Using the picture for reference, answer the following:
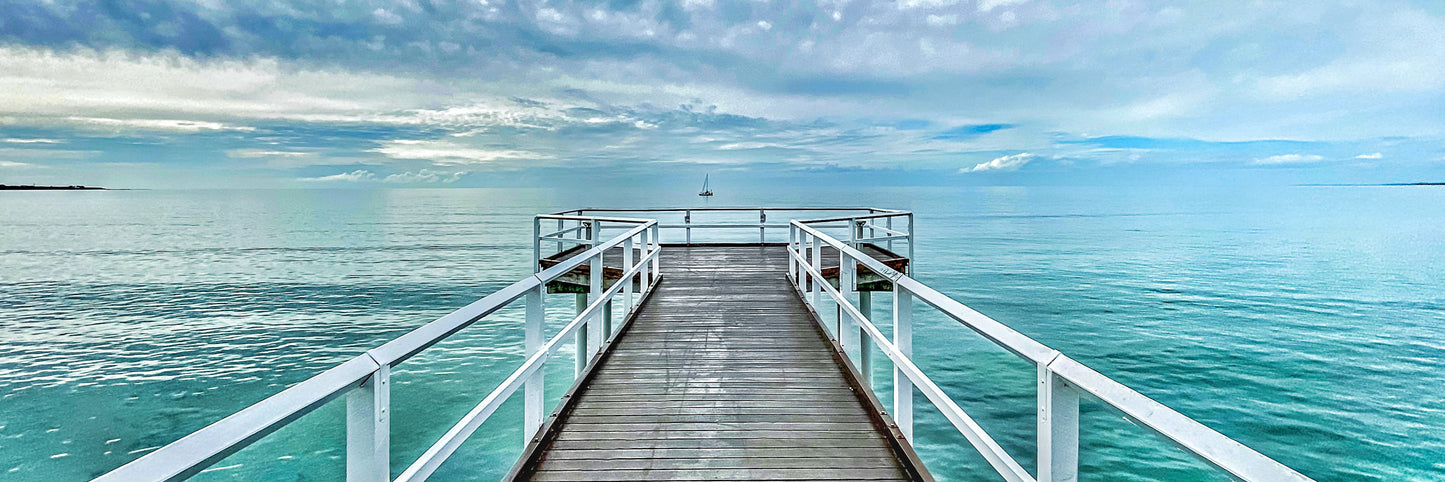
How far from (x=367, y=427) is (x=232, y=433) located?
1.92ft

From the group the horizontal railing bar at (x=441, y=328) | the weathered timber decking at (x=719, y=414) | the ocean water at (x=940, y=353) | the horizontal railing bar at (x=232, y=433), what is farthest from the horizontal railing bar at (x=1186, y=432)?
the ocean water at (x=940, y=353)

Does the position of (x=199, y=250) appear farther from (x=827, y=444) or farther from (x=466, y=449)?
(x=827, y=444)

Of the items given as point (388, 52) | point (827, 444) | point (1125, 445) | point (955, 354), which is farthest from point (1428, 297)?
point (388, 52)

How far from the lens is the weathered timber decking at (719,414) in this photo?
10.2 feet

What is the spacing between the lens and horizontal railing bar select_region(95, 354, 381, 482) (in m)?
1.07

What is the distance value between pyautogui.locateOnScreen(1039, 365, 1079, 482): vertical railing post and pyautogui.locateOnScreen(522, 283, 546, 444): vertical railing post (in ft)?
7.71

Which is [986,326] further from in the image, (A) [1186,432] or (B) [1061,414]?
(A) [1186,432]

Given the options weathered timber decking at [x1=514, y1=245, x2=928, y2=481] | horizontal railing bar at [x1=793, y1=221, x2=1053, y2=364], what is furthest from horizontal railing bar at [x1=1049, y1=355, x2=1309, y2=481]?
weathered timber decking at [x1=514, y1=245, x2=928, y2=481]

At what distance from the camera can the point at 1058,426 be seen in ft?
5.92

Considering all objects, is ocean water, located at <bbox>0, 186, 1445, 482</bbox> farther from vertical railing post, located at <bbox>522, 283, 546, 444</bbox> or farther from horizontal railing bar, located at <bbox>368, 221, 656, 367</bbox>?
horizontal railing bar, located at <bbox>368, 221, 656, 367</bbox>

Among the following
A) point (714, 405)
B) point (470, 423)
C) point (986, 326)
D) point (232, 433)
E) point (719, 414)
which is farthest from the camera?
point (714, 405)

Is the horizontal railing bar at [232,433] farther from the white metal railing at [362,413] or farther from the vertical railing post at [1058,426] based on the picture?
the vertical railing post at [1058,426]

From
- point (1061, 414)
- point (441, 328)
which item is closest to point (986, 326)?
point (1061, 414)

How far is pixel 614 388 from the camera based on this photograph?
445cm
